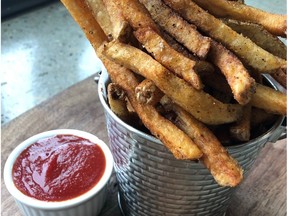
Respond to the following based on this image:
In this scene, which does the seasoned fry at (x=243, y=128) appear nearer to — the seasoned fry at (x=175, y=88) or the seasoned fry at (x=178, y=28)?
the seasoned fry at (x=175, y=88)

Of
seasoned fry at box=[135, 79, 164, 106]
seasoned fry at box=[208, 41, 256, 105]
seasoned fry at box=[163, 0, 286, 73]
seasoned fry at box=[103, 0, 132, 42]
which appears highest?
seasoned fry at box=[163, 0, 286, 73]

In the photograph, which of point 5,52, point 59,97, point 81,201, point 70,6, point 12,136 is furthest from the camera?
point 5,52

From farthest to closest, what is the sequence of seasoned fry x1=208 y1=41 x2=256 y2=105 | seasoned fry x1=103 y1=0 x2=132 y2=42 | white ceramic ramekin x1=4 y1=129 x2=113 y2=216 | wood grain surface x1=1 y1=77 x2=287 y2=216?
wood grain surface x1=1 y1=77 x2=287 y2=216 → white ceramic ramekin x1=4 y1=129 x2=113 y2=216 → seasoned fry x1=103 y1=0 x2=132 y2=42 → seasoned fry x1=208 y1=41 x2=256 y2=105

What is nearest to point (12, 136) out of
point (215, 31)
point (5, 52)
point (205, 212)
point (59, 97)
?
point (59, 97)

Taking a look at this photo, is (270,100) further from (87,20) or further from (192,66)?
(87,20)

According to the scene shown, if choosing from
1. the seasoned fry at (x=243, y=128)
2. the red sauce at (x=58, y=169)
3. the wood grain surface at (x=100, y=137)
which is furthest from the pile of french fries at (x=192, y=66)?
the wood grain surface at (x=100, y=137)

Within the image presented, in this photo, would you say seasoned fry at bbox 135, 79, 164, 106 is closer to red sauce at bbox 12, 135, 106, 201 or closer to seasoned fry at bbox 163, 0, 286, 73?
seasoned fry at bbox 163, 0, 286, 73

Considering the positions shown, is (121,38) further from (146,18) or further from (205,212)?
(205,212)

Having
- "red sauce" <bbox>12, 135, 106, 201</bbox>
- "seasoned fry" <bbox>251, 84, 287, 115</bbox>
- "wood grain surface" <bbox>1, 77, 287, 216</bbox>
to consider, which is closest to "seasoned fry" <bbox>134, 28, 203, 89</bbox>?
"seasoned fry" <bbox>251, 84, 287, 115</bbox>
